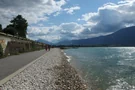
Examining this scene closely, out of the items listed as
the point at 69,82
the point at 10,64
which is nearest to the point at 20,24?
the point at 10,64

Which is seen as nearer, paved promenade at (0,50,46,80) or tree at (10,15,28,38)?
paved promenade at (0,50,46,80)

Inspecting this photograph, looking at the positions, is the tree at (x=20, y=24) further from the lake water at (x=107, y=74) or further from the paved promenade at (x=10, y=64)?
the paved promenade at (x=10, y=64)

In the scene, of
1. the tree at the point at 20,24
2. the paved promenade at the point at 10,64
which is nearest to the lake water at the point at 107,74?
the paved promenade at the point at 10,64

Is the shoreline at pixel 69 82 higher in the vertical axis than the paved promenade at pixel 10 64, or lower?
lower

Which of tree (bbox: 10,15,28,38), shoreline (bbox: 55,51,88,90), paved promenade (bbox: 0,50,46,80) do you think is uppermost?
tree (bbox: 10,15,28,38)

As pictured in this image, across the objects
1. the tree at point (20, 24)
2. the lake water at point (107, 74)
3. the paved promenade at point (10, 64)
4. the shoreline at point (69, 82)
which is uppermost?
the tree at point (20, 24)

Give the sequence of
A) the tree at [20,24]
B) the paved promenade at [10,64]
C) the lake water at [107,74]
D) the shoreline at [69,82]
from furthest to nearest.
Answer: the tree at [20,24]
the lake water at [107,74]
the paved promenade at [10,64]
the shoreline at [69,82]

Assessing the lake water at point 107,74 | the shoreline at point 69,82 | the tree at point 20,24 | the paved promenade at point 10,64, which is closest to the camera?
the shoreline at point 69,82

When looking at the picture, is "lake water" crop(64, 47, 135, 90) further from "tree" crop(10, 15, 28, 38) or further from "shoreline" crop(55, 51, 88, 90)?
"tree" crop(10, 15, 28, 38)

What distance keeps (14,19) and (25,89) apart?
80.2m

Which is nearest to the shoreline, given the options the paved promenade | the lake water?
the lake water

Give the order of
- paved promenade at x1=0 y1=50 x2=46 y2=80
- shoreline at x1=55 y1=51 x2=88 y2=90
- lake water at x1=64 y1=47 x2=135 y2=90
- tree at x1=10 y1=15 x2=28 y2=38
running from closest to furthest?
1. shoreline at x1=55 y1=51 x2=88 y2=90
2. paved promenade at x1=0 y1=50 x2=46 y2=80
3. lake water at x1=64 y1=47 x2=135 y2=90
4. tree at x1=10 y1=15 x2=28 y2=38

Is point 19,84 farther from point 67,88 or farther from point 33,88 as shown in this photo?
point 67,88

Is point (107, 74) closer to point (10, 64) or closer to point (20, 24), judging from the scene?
point (10, 64)
